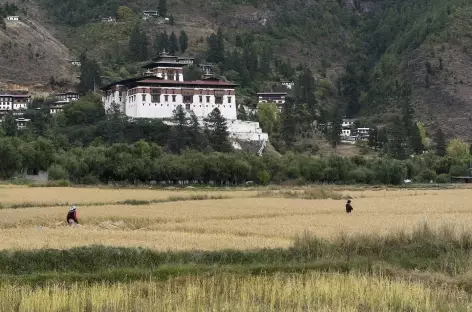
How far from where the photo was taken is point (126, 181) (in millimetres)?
81562

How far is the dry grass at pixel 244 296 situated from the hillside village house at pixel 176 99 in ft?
305

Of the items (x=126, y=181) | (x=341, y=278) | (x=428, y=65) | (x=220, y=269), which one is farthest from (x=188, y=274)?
(x=428, y=65)

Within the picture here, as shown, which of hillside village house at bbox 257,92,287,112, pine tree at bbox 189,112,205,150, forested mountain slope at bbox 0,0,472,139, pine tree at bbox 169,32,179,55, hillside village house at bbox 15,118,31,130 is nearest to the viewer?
pine tree at bbox 189,112,205,150

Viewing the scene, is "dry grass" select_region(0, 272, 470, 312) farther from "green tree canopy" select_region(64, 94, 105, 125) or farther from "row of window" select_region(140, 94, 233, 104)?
"green tree canopy" select_region(64, 94, 105, 125)

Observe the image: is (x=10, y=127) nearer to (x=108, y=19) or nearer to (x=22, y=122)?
(x=22, y=122)

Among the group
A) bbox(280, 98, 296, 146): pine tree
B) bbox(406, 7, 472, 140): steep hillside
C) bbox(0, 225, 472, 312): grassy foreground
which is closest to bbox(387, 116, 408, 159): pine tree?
bbox(280, 98, 296, 146): pine tree

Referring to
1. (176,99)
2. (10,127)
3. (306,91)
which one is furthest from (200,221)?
(306,91)

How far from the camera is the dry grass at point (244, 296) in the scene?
16953mm

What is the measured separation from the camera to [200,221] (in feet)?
118

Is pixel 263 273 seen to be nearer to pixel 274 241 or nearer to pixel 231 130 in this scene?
pixel 274 241

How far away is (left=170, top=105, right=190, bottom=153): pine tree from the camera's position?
104750 mm

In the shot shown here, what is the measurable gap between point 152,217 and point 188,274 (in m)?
16.7

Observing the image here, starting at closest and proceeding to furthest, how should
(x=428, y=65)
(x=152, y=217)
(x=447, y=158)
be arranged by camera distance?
(x=152, y=217) < (x=447, y=158) < (x=428, y=65)

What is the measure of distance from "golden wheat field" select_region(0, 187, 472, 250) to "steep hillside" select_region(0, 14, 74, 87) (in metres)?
91.0
